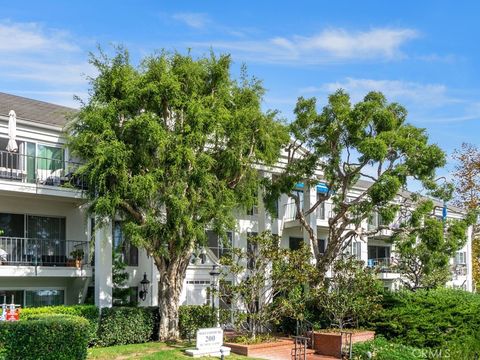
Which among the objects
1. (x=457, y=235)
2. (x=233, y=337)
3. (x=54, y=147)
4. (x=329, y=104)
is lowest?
(x=233, y=337)

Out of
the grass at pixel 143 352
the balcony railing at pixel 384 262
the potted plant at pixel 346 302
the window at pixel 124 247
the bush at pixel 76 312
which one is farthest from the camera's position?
the balcony railing at pixel 384 262

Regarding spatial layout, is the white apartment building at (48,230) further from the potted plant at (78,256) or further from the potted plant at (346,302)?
the potted plant at (346,302)

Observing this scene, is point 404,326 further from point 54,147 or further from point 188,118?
point 54,147

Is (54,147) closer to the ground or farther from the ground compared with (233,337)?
farther from the ground

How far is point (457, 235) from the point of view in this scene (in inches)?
997

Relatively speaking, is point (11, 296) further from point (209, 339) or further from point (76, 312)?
point (209, 339)

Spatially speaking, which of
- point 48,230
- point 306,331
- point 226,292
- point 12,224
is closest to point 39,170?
point 12,224

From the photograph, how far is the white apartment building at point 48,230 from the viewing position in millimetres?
22516

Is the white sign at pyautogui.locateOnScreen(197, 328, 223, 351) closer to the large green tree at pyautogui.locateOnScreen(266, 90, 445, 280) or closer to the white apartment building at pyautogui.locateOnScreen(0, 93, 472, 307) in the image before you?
the white apartment building at pyautogui.locateOnScreen(0, 93, 472, 307)

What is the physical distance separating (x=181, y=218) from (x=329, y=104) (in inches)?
353

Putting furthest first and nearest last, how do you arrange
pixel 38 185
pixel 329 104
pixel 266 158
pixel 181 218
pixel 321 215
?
pixel 321 215 < pixel 329 104 < pixel 266 158 < pixel 38 185 < pixel 181 218

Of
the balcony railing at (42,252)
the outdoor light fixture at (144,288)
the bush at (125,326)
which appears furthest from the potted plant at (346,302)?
the balcony railing at (42,252)

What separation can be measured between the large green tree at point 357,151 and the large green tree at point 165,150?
4.28 m

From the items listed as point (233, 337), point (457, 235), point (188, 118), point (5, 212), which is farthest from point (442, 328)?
point (5, 212)
